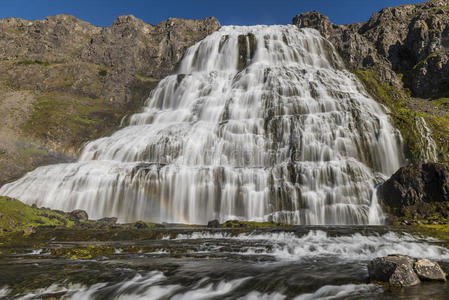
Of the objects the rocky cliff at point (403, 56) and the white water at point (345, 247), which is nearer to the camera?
the white water at point (345, 247)

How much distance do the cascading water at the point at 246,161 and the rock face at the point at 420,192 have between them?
1.72m

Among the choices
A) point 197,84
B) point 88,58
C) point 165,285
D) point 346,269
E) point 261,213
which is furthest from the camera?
point 88,58

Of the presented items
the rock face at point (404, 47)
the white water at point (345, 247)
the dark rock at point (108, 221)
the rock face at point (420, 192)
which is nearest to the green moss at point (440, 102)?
the rock face at point (404, 47)

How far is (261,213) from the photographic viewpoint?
2325 cm

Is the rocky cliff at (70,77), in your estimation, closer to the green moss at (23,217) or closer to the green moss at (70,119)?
the green moss at (70,119)

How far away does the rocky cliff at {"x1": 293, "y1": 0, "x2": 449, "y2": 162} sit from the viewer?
158ft

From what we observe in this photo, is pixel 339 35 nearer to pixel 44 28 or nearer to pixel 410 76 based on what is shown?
pixel 410 76

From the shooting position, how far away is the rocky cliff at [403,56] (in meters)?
48.2

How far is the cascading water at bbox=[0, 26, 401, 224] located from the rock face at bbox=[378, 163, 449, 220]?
172cm

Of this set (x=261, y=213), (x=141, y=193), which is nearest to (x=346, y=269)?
(x=261, y=213)

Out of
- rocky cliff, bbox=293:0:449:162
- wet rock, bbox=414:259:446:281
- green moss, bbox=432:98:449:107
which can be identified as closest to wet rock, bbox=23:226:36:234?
wet rock, bbox=414:259:446:281

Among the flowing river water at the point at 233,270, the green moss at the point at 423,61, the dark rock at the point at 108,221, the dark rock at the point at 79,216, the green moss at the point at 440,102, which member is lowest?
the flowing river water at the point at 233,270

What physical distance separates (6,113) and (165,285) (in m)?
45.7

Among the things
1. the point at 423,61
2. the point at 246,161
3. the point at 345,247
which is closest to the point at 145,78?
the point at 246,161
